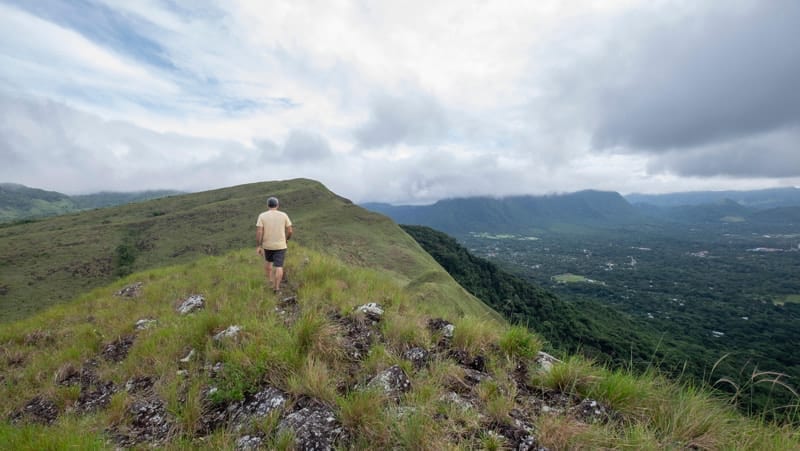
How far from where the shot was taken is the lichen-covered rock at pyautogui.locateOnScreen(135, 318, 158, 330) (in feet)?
27.8

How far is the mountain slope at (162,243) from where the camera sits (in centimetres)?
4319

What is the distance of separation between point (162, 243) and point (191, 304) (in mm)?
63904

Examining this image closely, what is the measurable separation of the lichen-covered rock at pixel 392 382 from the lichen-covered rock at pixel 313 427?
0.78 metres

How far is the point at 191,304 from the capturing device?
955cm

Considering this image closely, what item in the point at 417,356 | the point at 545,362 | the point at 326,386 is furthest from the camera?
the point at 417,356

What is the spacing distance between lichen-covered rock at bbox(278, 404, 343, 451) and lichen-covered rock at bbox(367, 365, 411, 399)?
78 cm

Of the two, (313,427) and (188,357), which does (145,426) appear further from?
(313,427)

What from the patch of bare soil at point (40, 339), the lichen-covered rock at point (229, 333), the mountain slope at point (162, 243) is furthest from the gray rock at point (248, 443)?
the mountain slope at point (162, 243)

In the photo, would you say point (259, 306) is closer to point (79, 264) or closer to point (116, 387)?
point (116, 387)

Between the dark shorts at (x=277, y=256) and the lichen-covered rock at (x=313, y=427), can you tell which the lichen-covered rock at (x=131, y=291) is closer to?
the dark shorts at (x=277, y=256)

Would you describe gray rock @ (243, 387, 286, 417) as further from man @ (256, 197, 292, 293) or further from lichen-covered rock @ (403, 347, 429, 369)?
man @ (256, 197, 292, 293)

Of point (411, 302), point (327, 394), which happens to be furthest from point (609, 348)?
point (327, 394)

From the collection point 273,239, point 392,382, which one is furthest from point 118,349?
point 392,382

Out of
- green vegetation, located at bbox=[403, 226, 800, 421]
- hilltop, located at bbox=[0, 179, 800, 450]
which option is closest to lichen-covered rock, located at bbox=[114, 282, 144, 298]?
hilltop, located at bbox=[0, 179, 800, 450]
